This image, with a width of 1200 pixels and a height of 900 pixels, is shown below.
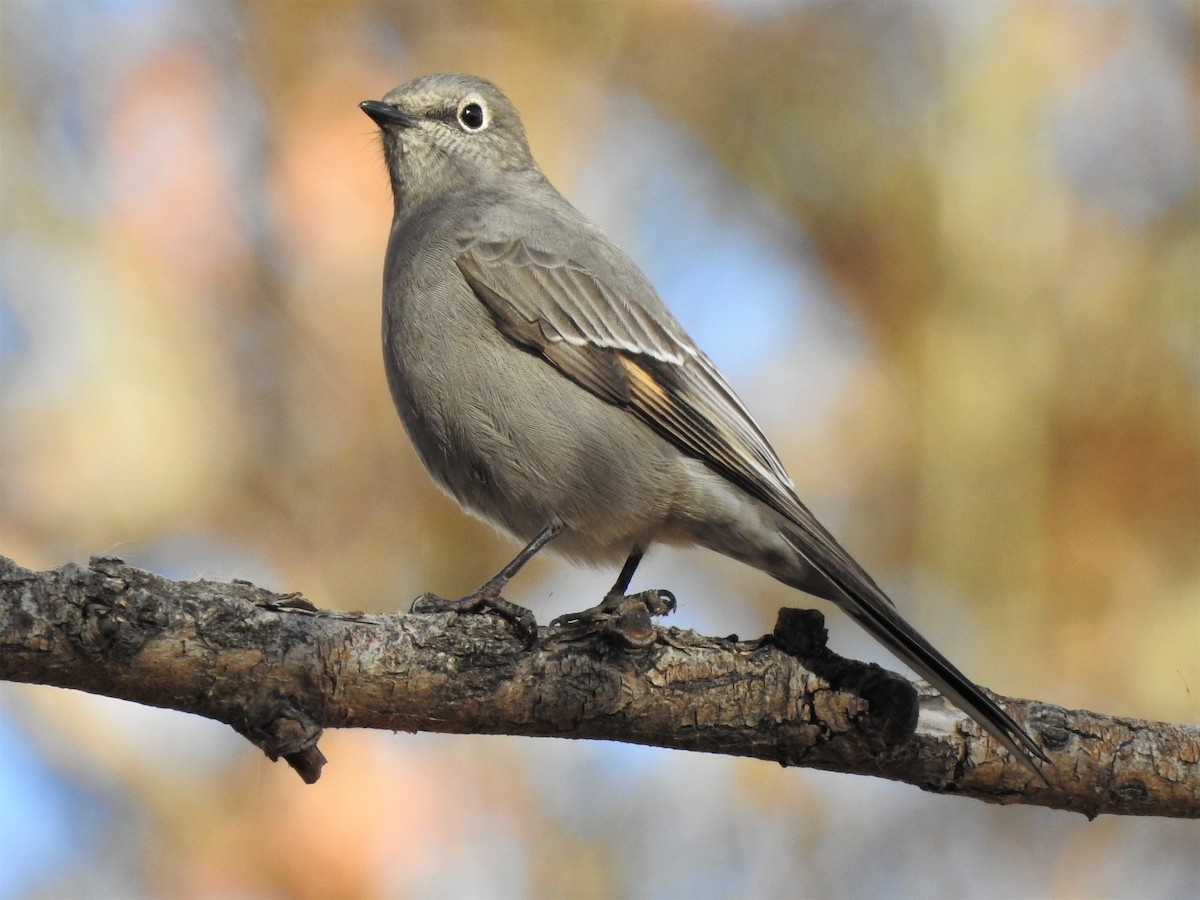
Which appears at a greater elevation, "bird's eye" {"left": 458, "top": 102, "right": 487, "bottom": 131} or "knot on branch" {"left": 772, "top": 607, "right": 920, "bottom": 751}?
"bird's eye" {"left": 458, "top": 102, "right": 487, "bottom": 131}

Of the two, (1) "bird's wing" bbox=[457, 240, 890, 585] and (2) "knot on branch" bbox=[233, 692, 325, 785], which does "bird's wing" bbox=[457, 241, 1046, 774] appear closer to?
(1) "bird's wing" bbox=[457, 240, 890, 585]

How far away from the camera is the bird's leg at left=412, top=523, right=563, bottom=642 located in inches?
142

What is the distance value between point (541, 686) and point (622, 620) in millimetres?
292

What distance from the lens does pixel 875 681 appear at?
370cm

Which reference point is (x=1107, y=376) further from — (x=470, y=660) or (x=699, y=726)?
(x=470, y=660)

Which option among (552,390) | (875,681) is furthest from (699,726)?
(552,390)

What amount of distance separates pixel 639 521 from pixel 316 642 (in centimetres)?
159

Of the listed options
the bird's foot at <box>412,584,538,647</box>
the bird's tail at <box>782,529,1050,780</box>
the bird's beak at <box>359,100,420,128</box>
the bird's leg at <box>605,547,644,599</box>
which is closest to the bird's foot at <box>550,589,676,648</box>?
the bird's foot at <box>412,584,538,647</box>

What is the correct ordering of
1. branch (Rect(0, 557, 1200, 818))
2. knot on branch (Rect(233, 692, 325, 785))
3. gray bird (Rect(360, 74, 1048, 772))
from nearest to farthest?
branch (Rect(0, 557, 1200, 818)), knot on branch (Rect(233, 692, 325, 785)), gray bird (Rect(360, 74, 1048, 772))

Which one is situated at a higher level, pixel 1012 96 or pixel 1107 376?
pixel 1012 96

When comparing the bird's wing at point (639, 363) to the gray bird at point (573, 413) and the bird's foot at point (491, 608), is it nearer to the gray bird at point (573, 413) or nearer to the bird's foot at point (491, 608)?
the gray bird at point (573, 413)

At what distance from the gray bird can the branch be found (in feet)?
1.64

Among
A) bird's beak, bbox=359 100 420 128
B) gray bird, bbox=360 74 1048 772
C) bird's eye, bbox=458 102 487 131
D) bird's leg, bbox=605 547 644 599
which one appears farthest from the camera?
A: bird's eye, bbox=458 102 487 131

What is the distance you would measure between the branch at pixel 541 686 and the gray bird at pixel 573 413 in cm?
50
